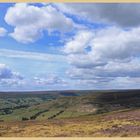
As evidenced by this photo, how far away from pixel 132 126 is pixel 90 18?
146cm

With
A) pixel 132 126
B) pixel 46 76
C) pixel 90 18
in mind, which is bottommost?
pixel 132 126

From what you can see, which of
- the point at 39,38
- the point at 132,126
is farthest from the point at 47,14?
the point at 132,126

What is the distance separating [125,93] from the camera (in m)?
9.81

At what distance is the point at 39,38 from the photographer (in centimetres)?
984

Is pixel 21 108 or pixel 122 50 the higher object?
pixel 122 50

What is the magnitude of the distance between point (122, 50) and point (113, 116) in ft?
2.76

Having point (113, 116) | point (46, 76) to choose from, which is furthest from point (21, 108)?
point (113, 116)

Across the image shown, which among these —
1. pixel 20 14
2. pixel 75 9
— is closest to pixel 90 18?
pixel 75 9

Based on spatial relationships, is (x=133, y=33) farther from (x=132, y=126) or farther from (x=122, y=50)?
(x=132, y=126)

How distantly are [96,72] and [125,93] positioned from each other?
45 cm

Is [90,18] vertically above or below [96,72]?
above

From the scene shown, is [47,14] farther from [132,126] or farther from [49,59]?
[132,126]

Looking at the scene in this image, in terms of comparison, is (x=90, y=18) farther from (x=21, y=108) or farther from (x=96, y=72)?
(x=21, y=108)

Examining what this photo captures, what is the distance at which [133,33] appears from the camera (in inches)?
384
